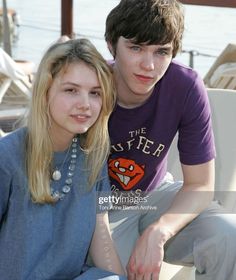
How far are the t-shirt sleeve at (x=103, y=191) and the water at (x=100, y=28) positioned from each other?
3022 millimetres

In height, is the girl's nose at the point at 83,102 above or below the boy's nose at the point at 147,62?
below

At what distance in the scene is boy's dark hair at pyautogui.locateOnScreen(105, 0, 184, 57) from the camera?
2.12 metres

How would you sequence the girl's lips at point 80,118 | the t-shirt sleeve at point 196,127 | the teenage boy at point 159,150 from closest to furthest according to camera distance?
the girl's lips at point 80,118, the teenage boy at point 159,150, the t-shirt sleeve at point 196,127

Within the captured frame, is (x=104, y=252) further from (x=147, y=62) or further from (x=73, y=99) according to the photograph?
(x=147, y=62)

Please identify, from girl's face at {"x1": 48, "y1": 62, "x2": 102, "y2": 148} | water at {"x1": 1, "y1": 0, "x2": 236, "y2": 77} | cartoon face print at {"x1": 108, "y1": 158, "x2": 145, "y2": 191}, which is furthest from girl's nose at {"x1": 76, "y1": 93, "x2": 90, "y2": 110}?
water at {"x1": 1, "y1": 0, "x2": 236, "y2": 77}

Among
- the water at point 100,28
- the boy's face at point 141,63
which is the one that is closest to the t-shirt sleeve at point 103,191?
the boy's face at point 141,63

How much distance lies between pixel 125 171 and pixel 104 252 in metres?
0.35

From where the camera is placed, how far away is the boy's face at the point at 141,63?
2.15 m

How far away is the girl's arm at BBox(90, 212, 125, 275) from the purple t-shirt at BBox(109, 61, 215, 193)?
0.29 m

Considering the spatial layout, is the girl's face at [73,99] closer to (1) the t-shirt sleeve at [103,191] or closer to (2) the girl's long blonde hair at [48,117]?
(2) the girl's long blonde hair at [48,117]

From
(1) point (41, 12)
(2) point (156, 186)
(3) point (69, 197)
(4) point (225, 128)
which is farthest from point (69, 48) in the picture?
(1) point (41, 12)

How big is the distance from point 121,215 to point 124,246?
0.38ft

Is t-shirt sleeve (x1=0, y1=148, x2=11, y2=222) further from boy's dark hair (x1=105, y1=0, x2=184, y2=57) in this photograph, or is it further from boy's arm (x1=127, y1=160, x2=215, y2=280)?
boy's dark hair (x1=105, y1=0, x2=184, y2=57)

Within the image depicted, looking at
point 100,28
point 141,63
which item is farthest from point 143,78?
point 100,28
